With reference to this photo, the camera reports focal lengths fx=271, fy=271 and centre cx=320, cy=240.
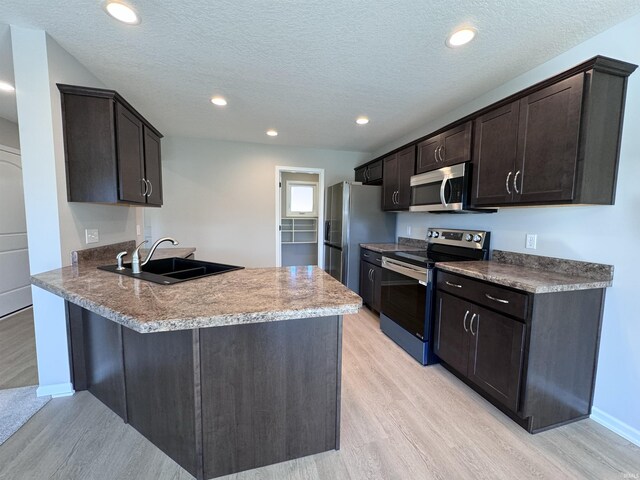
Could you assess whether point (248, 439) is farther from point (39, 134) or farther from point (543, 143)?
point (543, 143)

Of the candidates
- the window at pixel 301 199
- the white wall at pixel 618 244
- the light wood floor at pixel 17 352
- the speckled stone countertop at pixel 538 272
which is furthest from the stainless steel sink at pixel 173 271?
the window at pixel 301 199

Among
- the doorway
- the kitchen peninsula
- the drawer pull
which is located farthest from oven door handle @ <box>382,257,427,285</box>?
the doorway

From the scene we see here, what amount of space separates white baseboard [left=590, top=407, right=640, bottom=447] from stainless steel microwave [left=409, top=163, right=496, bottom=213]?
1.52m

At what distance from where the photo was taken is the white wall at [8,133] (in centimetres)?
321

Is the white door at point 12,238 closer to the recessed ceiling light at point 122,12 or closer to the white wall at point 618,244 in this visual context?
the recessed ceiling light at point 122,12

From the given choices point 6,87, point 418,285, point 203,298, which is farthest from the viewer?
point 6,87

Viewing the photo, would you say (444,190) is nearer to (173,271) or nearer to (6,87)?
(173,271)

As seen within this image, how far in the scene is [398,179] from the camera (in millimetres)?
3332

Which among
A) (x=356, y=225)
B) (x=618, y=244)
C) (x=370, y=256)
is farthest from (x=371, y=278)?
(x=618, y=244)

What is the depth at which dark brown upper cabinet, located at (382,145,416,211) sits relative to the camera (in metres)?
3.11

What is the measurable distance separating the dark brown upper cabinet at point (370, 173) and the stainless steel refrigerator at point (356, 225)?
0.21 m

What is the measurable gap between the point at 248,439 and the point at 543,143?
7.78ft

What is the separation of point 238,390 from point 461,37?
2370 millimetres

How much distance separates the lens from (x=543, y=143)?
170 cm
